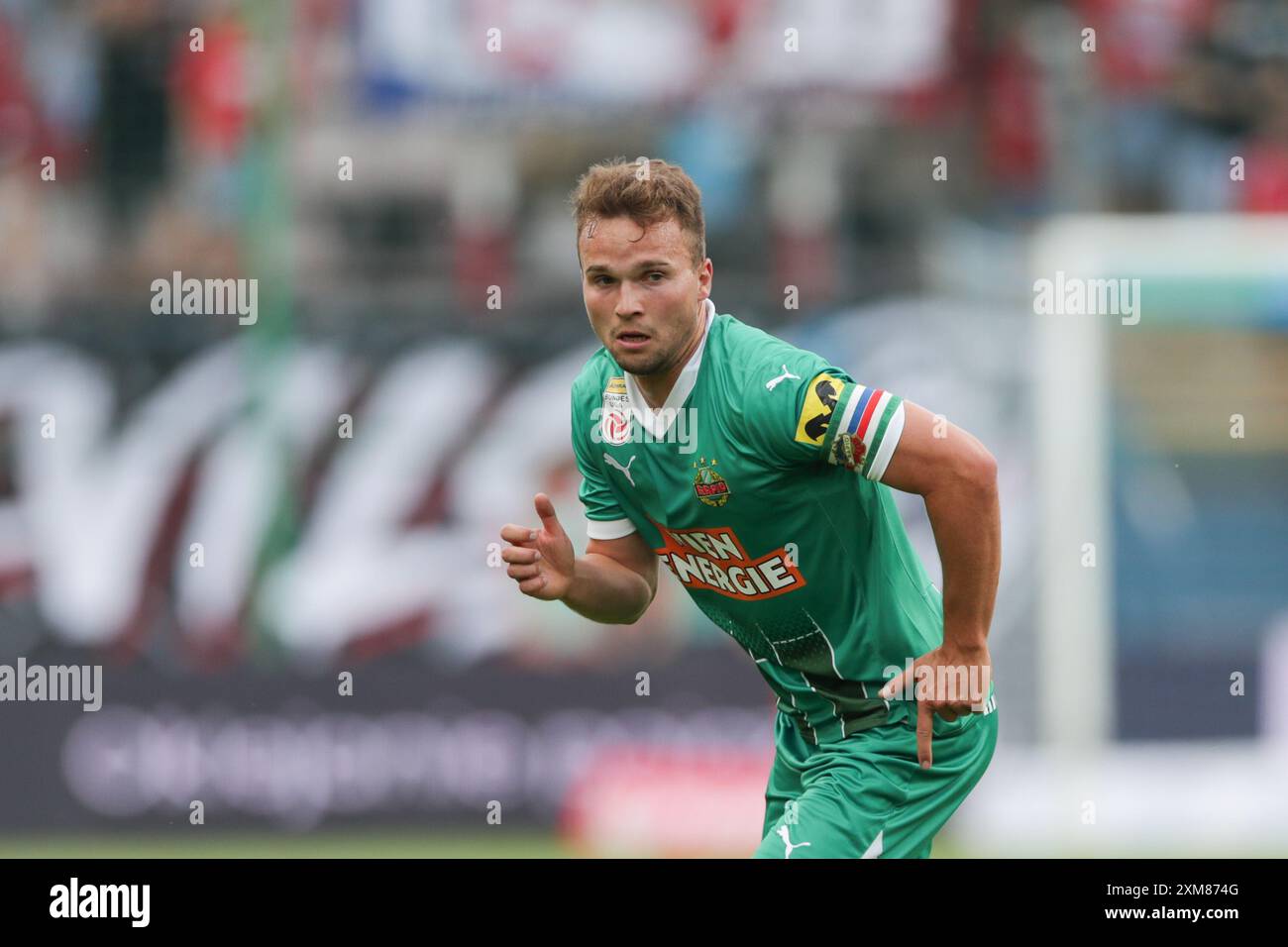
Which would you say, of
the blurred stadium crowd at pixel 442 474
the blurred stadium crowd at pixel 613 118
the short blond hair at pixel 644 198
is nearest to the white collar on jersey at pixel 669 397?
the short blond hair at pixel 644 198

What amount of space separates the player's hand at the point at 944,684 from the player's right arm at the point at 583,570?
108cm

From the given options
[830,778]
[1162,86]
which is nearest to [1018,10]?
[1162,86]

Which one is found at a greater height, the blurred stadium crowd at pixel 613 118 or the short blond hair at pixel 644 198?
the blurred stadium crowd at pixel 613 118

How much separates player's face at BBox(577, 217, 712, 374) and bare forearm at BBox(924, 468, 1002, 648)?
A: 88cm

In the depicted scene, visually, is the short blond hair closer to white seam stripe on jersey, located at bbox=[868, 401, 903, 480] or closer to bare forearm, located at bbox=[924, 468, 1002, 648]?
white seam stripe on jersey, located at bbox=[868, 401, 903, 480]

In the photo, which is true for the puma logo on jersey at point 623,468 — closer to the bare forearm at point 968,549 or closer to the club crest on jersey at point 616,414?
the club crest on jersey at point 616,414

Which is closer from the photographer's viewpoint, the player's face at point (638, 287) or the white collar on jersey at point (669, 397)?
the player's face at point (638, 287)

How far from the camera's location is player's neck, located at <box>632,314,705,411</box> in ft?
17.8

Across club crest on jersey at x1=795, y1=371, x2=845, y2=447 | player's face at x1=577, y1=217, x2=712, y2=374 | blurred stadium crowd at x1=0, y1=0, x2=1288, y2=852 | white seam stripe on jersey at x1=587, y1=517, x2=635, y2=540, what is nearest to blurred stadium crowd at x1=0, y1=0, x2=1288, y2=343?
blurred stadium crowd at x1=0, y1=0, x2=1288, y2=852

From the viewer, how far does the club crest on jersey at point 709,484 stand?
5.36m

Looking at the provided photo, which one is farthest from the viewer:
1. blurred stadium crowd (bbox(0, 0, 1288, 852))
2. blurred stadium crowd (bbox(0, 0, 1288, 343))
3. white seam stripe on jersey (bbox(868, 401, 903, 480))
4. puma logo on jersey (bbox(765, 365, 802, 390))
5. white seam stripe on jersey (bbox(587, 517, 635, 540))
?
→ blurred stadium crowd (bbox(0, 0, 1288, 343))

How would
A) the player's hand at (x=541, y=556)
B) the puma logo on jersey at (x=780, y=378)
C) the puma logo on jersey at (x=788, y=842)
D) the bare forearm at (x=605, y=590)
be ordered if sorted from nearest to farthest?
the puma logo on jersey at (x=780, y=378), the puma logo on jersey at (x=788, y=842), the player's hand at (x=541, y=556), the bare forearm at (x=605, y=590)

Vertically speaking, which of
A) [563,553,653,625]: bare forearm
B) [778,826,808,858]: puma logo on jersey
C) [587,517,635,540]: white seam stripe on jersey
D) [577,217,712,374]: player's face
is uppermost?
[577,217,712,374]: player's face

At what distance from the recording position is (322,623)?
38.5 feet
